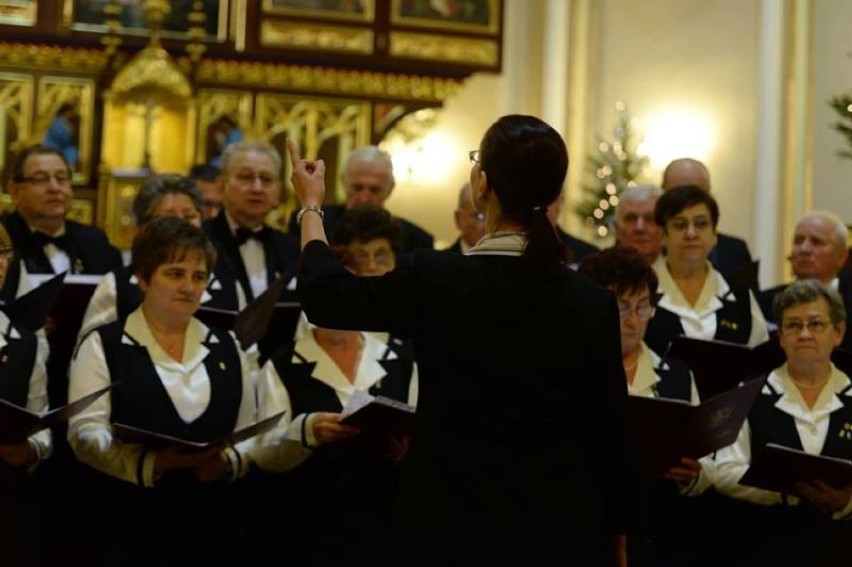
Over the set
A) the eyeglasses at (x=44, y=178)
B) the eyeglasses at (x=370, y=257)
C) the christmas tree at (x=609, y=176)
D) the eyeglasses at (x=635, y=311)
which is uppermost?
the christmas tree at (x=609, y=176)

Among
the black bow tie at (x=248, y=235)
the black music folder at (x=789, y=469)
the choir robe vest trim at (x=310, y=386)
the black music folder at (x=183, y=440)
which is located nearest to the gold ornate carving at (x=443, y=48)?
the black bow tie at (x=248, y=235)

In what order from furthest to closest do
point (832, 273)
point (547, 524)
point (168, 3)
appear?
point (168, 3) → point (832, 273) → point (547, 524)

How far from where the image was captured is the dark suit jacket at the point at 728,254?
5922 millimetres

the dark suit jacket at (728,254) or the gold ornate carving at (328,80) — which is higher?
the gold ornate carving at (328,80)

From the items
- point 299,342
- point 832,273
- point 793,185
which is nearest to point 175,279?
point 299,342

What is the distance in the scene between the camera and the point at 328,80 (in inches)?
432

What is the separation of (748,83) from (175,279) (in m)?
7.66

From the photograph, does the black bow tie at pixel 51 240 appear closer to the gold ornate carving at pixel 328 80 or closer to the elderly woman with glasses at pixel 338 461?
the elderly woman with glasses at pixel 338 461

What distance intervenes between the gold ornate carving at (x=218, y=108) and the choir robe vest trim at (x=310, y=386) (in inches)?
262

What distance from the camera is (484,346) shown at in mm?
2488

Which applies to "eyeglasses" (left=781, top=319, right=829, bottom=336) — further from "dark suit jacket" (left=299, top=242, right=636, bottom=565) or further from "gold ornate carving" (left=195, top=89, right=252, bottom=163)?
"gold ornate carving" (left=195, top=89, right=252, bottom=163)

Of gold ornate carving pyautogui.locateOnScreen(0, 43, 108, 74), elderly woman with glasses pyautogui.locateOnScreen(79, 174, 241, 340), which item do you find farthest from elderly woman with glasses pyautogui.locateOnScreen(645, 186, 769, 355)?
gold ornate carving pyautogui.locateOnScreen(0, 43, 108, 74)

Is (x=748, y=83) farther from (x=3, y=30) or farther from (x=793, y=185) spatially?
(x=3, y=30)

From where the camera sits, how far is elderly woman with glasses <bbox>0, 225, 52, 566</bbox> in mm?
3773
